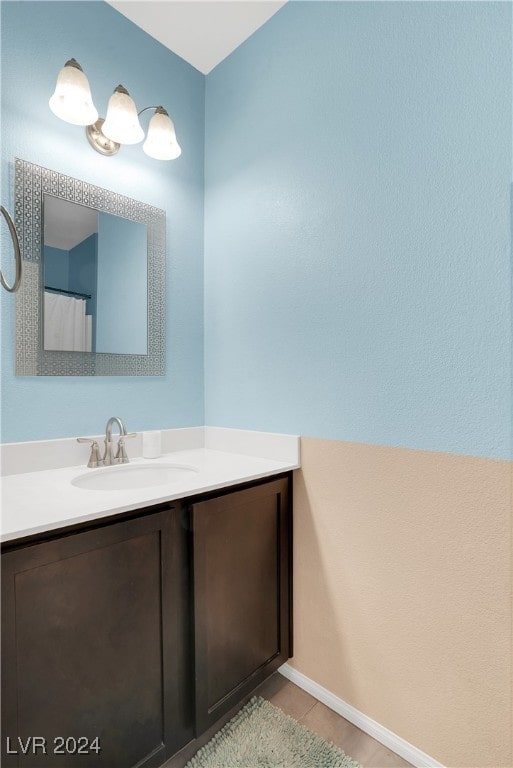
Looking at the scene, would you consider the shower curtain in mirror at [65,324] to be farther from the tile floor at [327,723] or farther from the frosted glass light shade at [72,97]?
the tile floor at [327,723]

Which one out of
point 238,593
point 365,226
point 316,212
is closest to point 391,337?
point 365,226

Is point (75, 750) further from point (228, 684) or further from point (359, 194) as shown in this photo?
point (359, 194)

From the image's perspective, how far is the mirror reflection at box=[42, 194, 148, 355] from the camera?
1.46 meters

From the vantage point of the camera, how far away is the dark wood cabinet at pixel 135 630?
90cm

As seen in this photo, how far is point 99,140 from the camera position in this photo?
1.55m

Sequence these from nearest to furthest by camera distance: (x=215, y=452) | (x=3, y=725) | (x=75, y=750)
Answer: (x=3, y=725)
(x=75, y=750)
(x=215, y=452)

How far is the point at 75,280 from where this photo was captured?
4.96 ft

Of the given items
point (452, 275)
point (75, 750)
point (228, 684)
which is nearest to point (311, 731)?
point (228, 684)

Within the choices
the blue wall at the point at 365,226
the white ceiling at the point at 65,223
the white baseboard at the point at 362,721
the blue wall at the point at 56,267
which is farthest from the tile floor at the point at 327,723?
the white ceiling at the point at 65,223

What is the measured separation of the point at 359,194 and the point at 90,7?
4.34 ft

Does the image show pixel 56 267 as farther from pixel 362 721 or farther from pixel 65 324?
pixel 362 721

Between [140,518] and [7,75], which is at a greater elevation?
[7,75]

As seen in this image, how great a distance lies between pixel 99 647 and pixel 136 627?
10 centimetres

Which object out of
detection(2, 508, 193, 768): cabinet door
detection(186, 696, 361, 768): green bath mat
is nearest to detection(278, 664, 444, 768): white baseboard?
detection(186, 696, 361, 768): green bath mat
